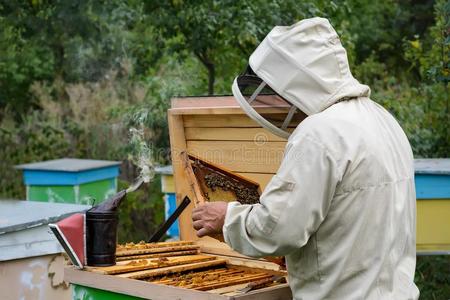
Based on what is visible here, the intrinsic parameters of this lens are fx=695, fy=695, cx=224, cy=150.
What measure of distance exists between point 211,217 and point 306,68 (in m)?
0.54

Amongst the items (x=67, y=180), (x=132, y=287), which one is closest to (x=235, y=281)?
(x=132, y=287)

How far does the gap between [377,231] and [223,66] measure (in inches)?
191

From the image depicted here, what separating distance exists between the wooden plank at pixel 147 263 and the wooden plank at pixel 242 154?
1.33ft

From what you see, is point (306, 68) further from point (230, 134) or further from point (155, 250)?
point (155, 250)

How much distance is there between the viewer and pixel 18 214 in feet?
11.3

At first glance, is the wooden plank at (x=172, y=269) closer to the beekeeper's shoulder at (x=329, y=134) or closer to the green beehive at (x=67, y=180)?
the beekeeper's shoulder at (x=329, y=134)

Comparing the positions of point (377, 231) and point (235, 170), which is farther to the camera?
point (235, 170)

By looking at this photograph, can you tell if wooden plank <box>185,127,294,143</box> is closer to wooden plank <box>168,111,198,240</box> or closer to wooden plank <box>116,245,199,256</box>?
wooden plank <box>168,111,198,240</box>

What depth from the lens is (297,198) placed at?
1.84 meters

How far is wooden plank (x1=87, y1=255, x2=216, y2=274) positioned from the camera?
243cm

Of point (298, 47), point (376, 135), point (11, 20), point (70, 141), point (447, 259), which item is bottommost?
point (447, 259)

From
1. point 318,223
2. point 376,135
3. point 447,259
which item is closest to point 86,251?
point 318,223

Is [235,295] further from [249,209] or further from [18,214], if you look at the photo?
[18,214]

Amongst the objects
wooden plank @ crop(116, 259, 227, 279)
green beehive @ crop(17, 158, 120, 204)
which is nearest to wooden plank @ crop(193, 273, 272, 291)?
wooden plank @ crop(116, 259, 227, 279)
